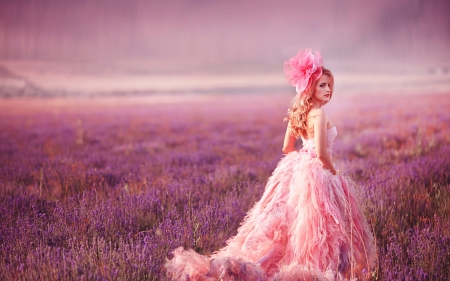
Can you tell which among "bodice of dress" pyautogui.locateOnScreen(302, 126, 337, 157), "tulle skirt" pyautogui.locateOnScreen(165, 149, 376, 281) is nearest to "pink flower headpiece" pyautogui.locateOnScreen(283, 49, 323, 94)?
"bodice of dress" pyautogui.locateOnScreen(302, 126, 337, 157)

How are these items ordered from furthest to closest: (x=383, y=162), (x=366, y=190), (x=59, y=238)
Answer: (x=383, y=162), (x=366, y=190), (x=59, y=238)

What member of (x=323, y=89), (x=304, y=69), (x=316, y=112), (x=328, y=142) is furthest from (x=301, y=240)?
(x=304, y=69)

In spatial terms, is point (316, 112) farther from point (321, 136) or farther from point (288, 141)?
point (288, 141)

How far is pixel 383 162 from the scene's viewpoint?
4.78 m

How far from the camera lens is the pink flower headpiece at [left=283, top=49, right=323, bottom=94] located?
Result: 6.93 ft

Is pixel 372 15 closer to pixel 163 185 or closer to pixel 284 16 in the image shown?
pixel 284 16

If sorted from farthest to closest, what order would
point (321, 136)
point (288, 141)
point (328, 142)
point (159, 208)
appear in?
1. point (159, 208)
2. point (288, 141)
3. point (328, 142)
4. point (321, 136)

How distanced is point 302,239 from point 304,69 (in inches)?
42.6

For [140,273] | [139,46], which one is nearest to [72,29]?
[139,46]

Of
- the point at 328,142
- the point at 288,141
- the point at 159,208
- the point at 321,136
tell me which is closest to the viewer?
the point at 321,136

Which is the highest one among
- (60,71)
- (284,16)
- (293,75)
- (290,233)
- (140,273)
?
(284,16)

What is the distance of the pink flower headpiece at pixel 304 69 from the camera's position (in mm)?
2113

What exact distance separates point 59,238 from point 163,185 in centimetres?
124

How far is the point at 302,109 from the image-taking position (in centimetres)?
217
